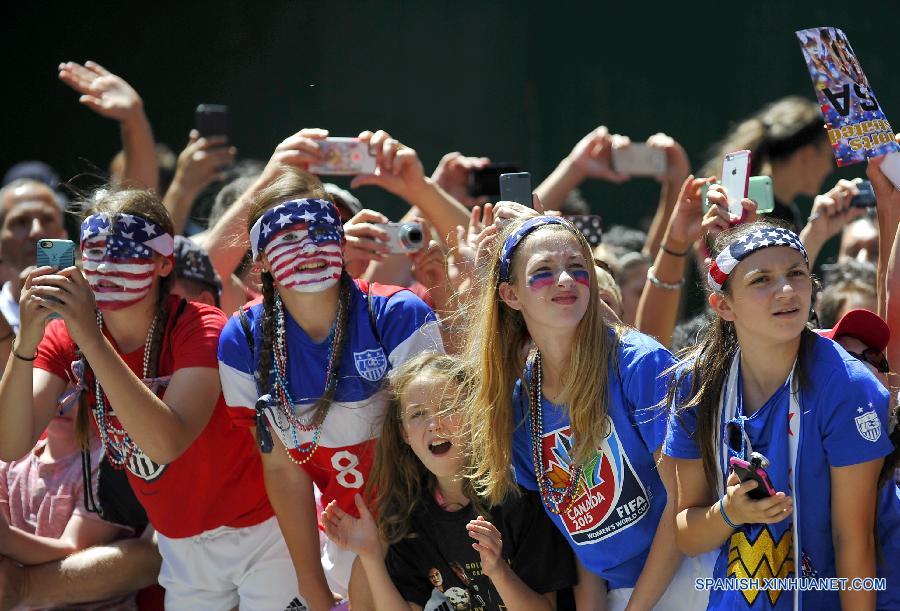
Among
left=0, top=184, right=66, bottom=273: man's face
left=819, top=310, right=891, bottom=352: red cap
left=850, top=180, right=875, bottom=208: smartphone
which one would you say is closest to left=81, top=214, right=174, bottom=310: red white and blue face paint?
left=0, top=184, right=66, bottom=273: man's face

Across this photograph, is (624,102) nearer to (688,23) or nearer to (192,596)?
(688,23)

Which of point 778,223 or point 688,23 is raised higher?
point 688,23

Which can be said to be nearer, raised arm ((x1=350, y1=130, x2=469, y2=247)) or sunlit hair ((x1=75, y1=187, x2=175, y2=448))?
sunlit hair ((x1=75, y1=187, x2=175, y2=448))

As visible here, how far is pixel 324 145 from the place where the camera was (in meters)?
4.17

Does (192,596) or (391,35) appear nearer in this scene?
(192,596)

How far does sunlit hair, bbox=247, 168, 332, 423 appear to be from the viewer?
3475 mm

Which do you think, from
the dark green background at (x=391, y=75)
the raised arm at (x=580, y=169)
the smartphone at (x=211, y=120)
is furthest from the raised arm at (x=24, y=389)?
the dark green background at (x=391, y=75)

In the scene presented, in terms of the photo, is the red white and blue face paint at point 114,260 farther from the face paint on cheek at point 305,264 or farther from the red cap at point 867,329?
the red cap at point 867,329

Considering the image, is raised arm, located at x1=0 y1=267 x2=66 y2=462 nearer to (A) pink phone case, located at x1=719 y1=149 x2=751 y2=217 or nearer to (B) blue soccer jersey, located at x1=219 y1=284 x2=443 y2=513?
(B) blue soccer jersey, located at x1=219 y1=284 x2=443 y2=513

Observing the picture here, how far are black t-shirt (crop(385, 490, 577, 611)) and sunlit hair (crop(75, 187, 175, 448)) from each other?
1.05 meters

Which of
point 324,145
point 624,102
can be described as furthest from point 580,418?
point 624,102

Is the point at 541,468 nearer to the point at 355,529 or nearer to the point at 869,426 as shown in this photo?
the point at 355,529

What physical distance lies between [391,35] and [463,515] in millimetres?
4759

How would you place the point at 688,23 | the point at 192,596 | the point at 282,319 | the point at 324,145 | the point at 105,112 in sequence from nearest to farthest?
1. the point at 282,319
2. the point at 192,596
3. the point at 324,145
4. the point at 105,112
5. the point at 688,23
